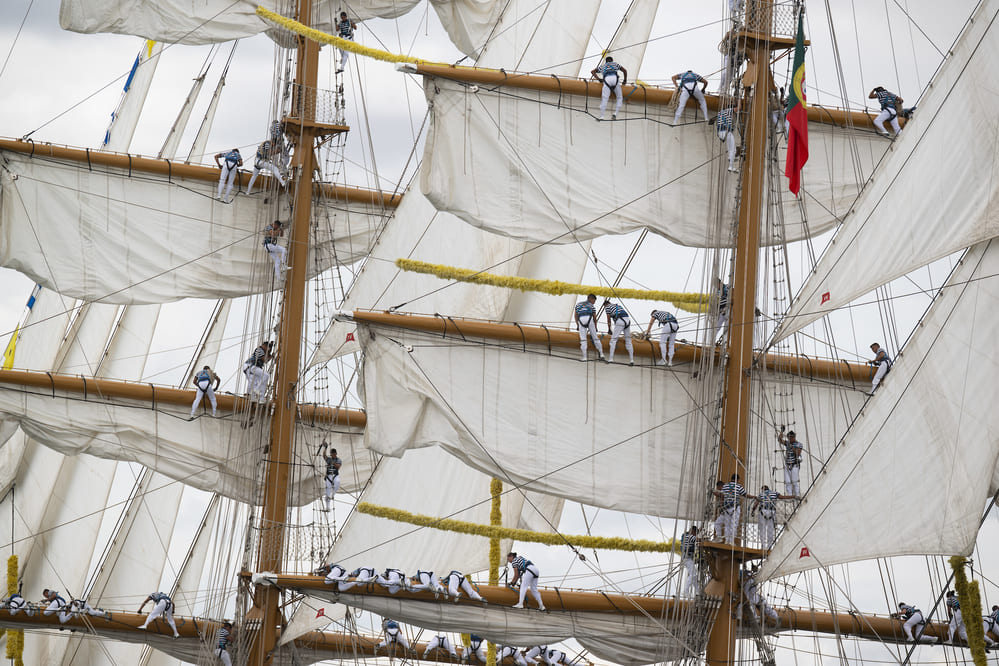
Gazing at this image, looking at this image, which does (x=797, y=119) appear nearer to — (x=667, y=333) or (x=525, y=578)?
(x=667, y=333)

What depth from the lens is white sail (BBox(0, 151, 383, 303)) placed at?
35.7 metres

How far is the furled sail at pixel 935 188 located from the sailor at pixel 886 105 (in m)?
6.55

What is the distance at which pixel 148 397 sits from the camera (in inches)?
1344

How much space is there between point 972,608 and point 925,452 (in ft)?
6.99

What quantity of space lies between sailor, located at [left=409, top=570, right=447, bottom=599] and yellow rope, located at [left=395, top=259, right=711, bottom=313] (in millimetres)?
5046

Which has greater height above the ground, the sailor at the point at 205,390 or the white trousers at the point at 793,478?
the sailor at the point at 205,390

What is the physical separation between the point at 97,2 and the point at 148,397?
8243 millimetres

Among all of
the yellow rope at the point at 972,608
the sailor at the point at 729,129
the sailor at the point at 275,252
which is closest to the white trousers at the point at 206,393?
the sailor at the point at 275,252

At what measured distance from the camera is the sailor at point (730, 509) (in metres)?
28.6

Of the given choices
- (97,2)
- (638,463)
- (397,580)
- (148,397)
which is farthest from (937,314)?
(97,2)

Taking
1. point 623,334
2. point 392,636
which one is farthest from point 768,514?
point 392,636

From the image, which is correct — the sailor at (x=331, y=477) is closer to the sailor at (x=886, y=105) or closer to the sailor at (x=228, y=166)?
the sailor at (x=228, y=166)

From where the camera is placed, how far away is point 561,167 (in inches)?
1294

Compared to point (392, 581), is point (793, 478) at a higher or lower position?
higher
